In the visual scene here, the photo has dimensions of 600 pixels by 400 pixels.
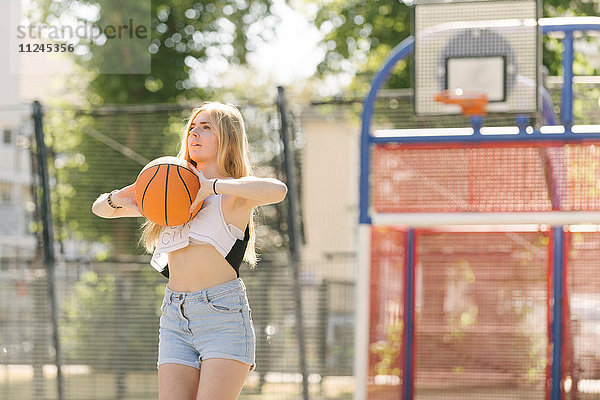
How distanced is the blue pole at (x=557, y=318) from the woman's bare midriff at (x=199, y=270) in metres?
3.53

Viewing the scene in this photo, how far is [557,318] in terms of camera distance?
6805 mm

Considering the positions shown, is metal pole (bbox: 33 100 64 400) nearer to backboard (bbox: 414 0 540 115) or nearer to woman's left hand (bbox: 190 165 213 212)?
backboard (bbox: 414 0 540 115)

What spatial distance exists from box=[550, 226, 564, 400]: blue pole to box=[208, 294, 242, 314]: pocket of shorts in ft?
11.6

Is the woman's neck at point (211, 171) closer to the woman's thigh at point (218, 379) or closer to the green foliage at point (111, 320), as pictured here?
the woman's thigh at point (218, 379)

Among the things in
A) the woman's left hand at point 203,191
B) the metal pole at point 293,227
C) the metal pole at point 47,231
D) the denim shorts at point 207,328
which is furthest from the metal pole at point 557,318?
the metal pole at point 47,231

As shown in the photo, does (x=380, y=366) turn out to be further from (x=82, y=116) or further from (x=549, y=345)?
(x=82, y=116)

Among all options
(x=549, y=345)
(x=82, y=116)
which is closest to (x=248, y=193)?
(x=549, y=345)

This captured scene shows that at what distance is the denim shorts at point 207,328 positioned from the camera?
12.5ft

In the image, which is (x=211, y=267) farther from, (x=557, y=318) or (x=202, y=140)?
(x=557, y=318)

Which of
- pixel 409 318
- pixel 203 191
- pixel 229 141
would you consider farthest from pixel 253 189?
pixel 409 318

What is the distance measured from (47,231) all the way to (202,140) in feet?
17.3

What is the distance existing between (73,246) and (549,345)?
467 cm

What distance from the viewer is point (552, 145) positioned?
250 inches

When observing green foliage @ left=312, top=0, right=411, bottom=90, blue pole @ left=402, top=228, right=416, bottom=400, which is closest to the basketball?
blue pole @ left=402, top=228, right=416, bottom=400
